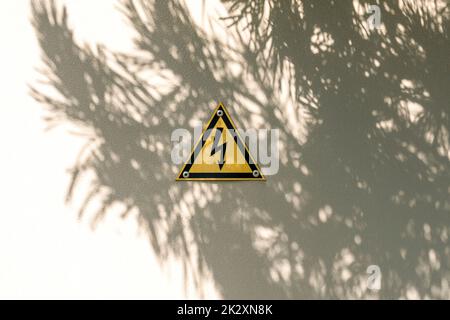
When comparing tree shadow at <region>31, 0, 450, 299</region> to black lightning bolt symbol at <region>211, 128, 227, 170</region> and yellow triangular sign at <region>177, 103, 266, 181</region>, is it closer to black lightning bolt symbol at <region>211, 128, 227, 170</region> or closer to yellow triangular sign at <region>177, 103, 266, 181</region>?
yellow triangular sign at <region>177, 103, 266, 181</region>

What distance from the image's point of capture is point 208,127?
6.30 metres

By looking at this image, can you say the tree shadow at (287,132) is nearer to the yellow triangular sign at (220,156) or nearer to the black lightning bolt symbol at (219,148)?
the yellow triangular sign at (220,156)

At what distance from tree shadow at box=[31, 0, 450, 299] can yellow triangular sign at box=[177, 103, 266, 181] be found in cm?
8

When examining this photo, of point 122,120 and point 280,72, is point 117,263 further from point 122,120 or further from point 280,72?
point 280,72

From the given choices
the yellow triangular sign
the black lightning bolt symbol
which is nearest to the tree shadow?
the yellow triangular sign

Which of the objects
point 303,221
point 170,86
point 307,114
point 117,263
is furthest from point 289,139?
point 117,263

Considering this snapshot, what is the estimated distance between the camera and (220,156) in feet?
20.9

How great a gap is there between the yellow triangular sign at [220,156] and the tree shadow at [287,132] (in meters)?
0.08

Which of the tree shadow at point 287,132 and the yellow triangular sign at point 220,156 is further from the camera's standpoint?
the yellow triangular sign at point 220,156

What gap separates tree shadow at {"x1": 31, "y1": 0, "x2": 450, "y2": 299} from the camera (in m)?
6.16

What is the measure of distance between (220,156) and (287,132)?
0.60m

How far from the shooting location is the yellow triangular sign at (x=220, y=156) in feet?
20.7

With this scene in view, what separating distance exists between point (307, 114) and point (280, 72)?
42 cm

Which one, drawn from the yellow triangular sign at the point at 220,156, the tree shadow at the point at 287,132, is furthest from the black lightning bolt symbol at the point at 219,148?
the tree shadow at the point at 287,132
